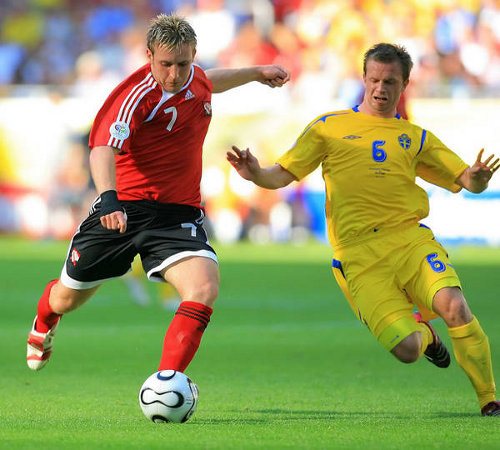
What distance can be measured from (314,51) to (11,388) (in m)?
18.5

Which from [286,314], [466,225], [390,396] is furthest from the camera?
[466,225]

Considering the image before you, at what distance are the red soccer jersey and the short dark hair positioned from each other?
1.09 metres

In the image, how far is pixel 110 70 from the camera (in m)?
Result: 24.6

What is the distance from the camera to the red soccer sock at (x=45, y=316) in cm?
699

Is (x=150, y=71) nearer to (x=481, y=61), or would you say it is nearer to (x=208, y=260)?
(x=208, y=260)

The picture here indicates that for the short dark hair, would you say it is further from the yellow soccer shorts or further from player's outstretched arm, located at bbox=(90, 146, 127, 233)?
player's outstretched arm, located at bbox=(90, 146, 127, 233)

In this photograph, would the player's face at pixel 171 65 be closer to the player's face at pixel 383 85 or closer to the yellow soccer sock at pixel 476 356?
the player's face at pixel 383 85

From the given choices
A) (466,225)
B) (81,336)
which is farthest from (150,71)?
(466,225)

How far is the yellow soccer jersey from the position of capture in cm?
639

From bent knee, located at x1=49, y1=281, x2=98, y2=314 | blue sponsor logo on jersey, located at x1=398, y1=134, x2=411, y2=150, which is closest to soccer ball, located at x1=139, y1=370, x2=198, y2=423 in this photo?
bent knee, located at x1=49, y1=281, x2=98, y2=314

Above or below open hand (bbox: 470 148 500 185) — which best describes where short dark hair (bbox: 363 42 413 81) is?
above

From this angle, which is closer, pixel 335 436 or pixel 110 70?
pixel 335 436

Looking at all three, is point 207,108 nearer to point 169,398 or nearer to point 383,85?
point 383,85

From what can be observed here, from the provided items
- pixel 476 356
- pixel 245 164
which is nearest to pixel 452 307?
pixel 476 356
